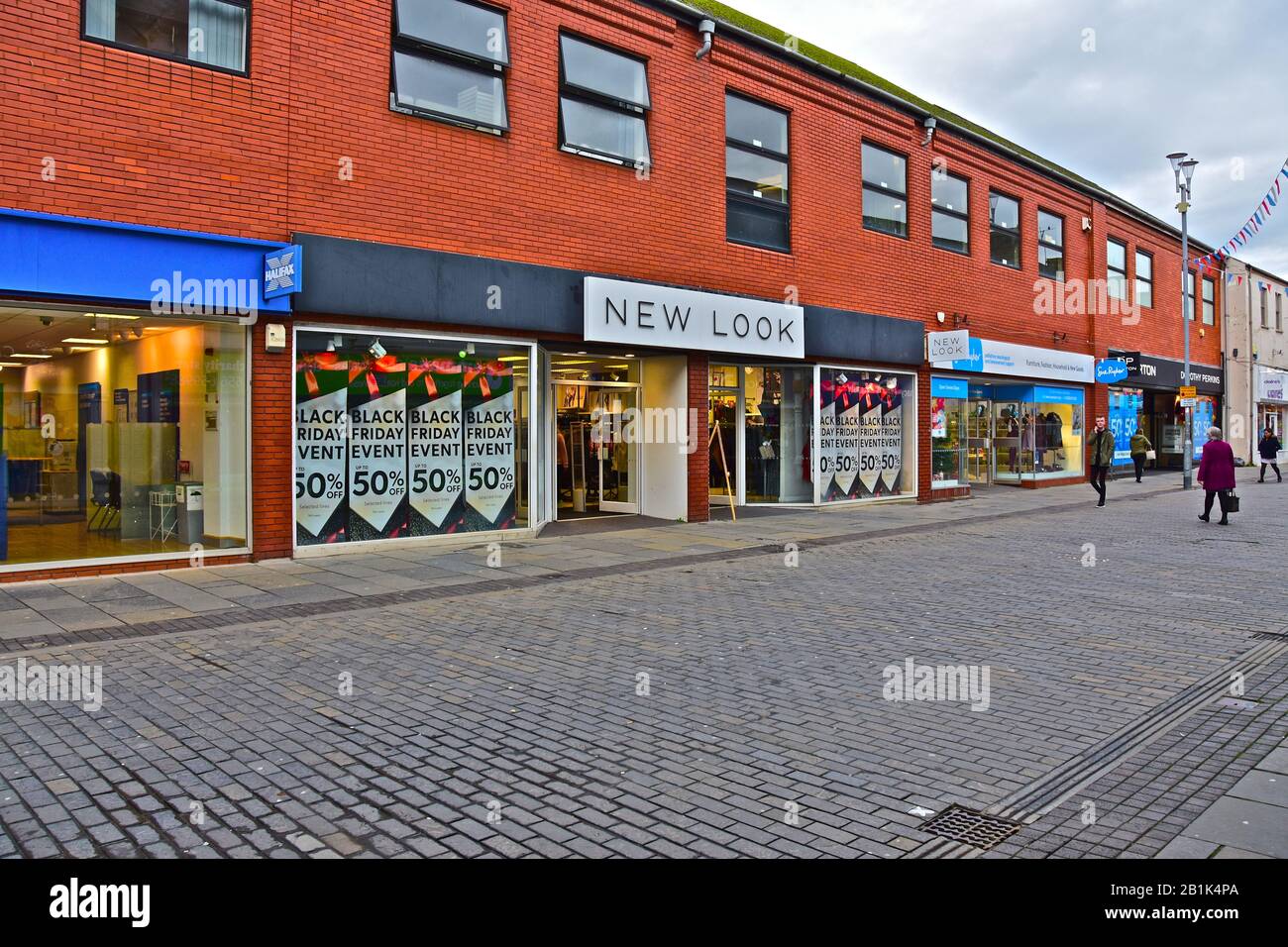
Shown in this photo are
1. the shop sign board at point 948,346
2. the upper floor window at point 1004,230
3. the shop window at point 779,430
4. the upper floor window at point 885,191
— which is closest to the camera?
the shop window at point 779,430

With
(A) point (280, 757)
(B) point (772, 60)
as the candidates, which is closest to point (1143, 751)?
(A) point (280, 757)

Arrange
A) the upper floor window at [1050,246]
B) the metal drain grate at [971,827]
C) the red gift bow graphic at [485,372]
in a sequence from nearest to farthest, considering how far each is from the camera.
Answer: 1. the metal drain grate at [971,827]
2. the red gift bow graphic at [485,372]
3. the upper floor window at [1050,246]

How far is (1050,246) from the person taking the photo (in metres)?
25.8

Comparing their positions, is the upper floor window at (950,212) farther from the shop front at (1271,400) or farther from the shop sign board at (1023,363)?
the shop front at (1271,400)

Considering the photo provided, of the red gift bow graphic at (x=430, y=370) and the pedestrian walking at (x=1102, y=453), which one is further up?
the red gift bow graphic at (x=430, y=370)

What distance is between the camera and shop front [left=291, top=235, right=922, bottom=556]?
38.5ft

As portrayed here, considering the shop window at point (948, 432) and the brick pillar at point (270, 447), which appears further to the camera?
the shop window at point (948, 432)

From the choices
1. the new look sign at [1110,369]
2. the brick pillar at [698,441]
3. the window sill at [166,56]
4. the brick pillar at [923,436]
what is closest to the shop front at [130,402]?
the window sill at [166,56]

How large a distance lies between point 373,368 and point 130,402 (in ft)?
9.03

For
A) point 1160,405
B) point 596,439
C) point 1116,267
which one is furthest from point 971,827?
point 1160,405

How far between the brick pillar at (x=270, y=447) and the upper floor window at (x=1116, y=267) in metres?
25.4

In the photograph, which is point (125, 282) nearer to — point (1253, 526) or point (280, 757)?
point (280, 757)

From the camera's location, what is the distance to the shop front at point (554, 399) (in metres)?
11.7
